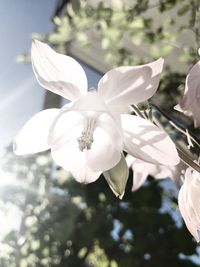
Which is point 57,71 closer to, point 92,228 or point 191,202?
point 191,202

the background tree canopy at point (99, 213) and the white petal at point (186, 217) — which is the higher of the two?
the white petal at point (186, 217)

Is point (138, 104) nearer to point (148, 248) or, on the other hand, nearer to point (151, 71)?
point (151, 71)

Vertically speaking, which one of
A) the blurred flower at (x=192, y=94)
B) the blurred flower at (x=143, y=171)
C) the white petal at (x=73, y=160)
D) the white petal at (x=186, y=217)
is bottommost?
the blurred flower at (x=143, y=171)

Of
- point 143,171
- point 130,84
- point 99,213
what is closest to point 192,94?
point 130,84

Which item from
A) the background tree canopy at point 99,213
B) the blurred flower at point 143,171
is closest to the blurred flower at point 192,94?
the blurred flower at point 143,171

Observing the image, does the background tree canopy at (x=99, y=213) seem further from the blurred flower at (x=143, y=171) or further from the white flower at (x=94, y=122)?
the white flower at (x=94, y=122)

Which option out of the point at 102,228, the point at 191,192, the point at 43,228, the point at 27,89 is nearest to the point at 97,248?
the point at 102,228

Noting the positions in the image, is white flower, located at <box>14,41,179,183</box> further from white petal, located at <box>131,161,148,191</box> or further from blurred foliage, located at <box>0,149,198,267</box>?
blurred foliage, located at <box>0,149,198,267</box>
